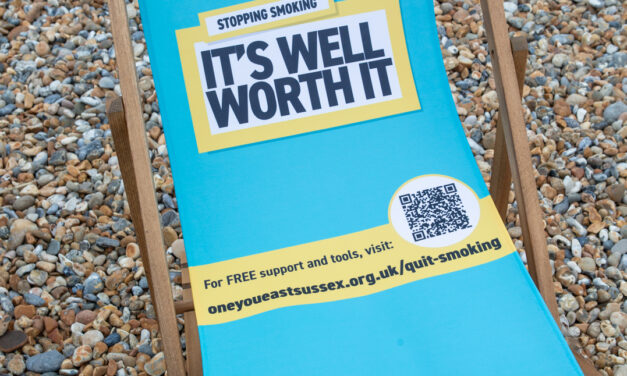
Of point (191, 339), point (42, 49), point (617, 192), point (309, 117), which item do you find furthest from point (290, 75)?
point (42, 49)

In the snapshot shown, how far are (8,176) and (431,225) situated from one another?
1.74 metres

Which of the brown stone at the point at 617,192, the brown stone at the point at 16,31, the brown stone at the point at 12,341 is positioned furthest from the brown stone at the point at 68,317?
the brown stone at the point at 617,192

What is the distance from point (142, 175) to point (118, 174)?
3.89 feet

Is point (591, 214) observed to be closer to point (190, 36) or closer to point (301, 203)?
point (301, 203)

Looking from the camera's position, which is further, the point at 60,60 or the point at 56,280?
the point at 60,60

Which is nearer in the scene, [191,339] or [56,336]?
[191,339]

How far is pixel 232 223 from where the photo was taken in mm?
1866

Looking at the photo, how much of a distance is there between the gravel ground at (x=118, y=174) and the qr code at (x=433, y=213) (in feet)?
1.39

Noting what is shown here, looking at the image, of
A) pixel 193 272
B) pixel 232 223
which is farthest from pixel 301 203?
pixel 193 272

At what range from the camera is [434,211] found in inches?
73.9

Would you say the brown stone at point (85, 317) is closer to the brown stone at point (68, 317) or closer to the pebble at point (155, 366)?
the brown stone at point (68, 317)

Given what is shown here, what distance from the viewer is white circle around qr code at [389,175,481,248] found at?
6.05ft

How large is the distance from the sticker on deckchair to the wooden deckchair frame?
0.10 m

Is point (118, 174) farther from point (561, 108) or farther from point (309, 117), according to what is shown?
point (561, 108)
